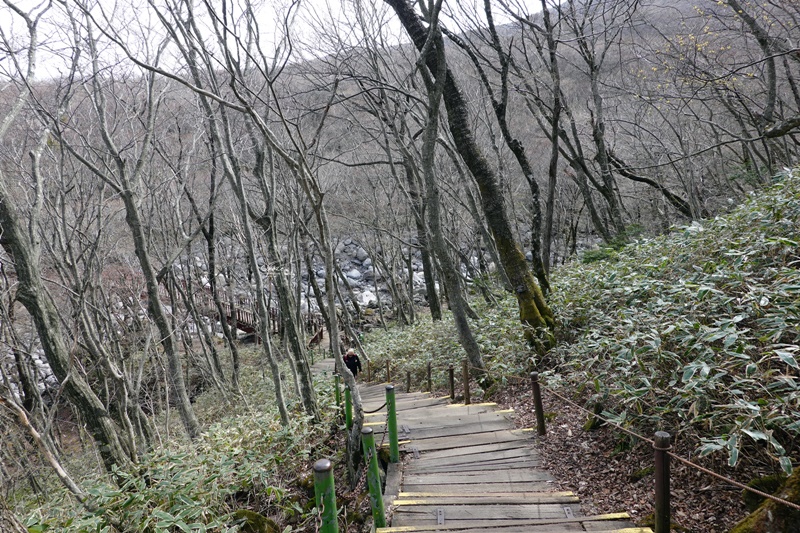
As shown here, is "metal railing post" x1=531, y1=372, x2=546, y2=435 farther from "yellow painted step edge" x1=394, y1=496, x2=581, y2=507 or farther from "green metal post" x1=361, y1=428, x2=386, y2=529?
"green metal post" x1=361, y1=428, x2=386, y2=529

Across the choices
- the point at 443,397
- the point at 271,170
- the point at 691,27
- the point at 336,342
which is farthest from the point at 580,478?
the point at 691,27

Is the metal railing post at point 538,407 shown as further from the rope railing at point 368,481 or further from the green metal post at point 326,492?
the green metal post at point 326,492

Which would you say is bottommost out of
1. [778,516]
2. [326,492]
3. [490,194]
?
[778,516]

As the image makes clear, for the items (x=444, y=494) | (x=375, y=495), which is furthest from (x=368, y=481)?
(x=444, y=494)

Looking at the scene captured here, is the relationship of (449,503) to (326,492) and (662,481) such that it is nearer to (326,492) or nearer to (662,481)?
(326,492)

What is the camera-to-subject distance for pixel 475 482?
4.56 meters

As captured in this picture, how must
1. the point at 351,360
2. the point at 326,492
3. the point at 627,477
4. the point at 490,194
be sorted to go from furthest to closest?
the point at 351,360 → the point at 490,194 → the point at 627,477 → the point at 326,492

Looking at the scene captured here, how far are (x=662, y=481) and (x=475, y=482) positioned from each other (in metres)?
2.01

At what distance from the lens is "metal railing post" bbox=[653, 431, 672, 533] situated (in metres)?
2.91

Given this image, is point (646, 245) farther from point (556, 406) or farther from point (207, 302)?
point (207, 302)

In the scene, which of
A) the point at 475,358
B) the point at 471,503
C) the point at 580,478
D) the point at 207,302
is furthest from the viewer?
the point at 207,302

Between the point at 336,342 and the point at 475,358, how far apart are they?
9.60 ft

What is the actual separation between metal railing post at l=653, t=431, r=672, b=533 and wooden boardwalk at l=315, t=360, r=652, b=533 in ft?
0.59

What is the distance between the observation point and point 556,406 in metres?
6.07
